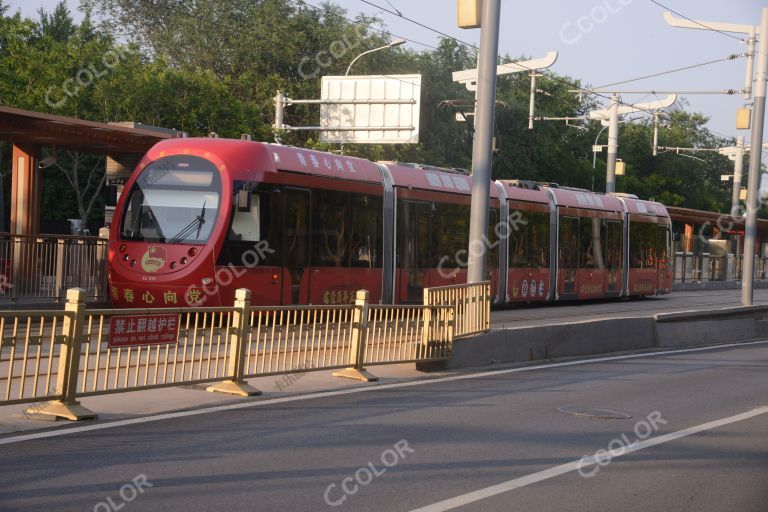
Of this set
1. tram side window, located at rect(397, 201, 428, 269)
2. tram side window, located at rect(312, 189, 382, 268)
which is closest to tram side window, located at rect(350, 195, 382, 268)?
tram side window, located at rect(312, 189, 382, 268)

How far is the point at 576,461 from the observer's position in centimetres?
861

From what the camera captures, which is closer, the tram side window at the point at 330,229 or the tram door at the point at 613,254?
the tram side window at the point at 330,229

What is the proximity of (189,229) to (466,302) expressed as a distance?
5163 mm

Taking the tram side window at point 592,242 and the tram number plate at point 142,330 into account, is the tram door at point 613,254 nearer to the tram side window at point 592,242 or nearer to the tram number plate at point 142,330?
the tram side window at point 592,242

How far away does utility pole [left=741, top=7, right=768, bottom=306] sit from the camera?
2770cm

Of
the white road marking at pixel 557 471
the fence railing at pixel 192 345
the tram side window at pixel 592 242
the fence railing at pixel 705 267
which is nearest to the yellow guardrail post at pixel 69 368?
the fence railing at pixel 192 345

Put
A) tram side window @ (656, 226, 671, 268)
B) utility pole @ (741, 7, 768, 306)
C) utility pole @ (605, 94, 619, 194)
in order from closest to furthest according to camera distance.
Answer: utility pole @ (741, 7, 768, 306), tram side window @ (656, 226, 671, 268), utility pole @ (605, 94, 619, 194)

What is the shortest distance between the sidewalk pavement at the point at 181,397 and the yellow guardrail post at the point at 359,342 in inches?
5.3

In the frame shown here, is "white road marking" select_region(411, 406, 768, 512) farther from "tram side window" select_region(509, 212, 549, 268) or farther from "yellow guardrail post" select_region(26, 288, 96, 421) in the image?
"tram side window" select_region(509, 212, 549, 268)

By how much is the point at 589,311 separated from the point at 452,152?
3205 cm

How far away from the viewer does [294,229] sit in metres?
19.0

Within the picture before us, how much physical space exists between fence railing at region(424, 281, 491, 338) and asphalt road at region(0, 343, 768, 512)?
7.28ft

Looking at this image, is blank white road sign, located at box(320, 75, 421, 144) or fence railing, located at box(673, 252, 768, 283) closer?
blank white road sign, located at box(320, 75, 421, 144)

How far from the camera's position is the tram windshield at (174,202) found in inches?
698
